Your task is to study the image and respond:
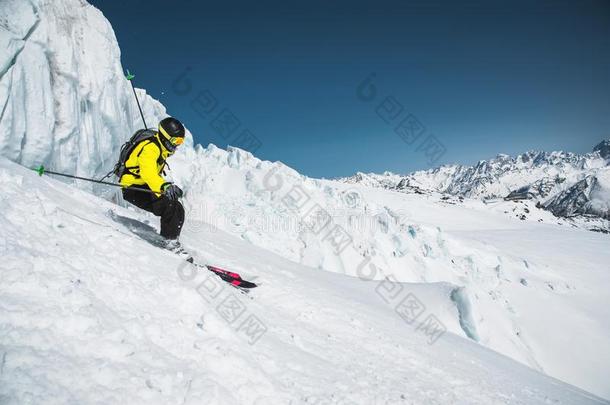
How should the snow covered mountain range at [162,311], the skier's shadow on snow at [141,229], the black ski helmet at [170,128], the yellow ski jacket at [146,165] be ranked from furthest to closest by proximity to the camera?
1. the skier's shadow on snow at [141,229]
2. the black ski helmet at [170,128]
3. the yellow ski jacket at [146,165]
4. the snow covered mountain range at [162,311]

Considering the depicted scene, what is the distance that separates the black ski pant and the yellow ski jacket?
0.21 meters

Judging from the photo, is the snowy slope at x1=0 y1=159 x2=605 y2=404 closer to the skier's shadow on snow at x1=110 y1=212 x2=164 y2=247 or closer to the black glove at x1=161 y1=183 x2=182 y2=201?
the skier's shadow on snow at x1=110 y1=212 x2=164 y2=247

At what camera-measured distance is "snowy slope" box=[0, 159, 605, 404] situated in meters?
2.57

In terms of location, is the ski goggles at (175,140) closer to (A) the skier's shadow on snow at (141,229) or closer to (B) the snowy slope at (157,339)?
(B) the snowy slope at (157,339)

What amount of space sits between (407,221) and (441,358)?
22.2m

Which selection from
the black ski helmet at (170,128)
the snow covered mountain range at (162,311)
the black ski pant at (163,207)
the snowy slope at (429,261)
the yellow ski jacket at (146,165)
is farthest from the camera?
the snowy slope at (429,261)

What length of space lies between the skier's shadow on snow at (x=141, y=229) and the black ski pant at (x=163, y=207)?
0.31 metres

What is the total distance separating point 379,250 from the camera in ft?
78.2

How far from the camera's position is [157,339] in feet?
10.8

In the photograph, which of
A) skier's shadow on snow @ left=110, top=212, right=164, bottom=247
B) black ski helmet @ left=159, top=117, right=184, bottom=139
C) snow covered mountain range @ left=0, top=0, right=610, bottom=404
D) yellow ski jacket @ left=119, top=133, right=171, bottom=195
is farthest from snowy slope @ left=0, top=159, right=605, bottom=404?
black ski helmet @ left=159, top=117, right=184, bottom=139

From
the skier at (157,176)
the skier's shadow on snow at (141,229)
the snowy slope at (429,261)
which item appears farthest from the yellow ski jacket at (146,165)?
the snowy slope at (429,261)

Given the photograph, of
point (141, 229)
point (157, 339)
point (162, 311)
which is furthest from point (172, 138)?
point (157, 339)

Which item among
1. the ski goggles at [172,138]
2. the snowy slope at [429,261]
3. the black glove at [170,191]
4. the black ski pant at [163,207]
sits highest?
the snowy slope at [429,261]

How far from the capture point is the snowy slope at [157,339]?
101 inches
